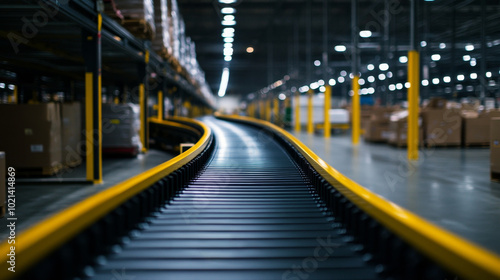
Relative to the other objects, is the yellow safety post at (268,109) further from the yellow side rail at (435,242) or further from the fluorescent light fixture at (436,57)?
the yellow side rail at (435,242)

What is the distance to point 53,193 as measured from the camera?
18.1 ft

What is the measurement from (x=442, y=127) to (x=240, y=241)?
10.9 metres

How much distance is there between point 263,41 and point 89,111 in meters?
19.1

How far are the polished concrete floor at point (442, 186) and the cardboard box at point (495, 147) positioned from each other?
0.63ft

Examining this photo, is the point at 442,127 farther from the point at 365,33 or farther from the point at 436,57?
the point at 365,33

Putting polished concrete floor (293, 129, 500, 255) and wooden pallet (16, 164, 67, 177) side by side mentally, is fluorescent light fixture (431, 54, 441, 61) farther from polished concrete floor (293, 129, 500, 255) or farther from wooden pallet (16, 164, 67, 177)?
wooden pallet (16, 164, 67, 177)

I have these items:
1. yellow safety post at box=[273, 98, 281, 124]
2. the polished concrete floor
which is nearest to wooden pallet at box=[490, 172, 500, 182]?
the polished concrete floor

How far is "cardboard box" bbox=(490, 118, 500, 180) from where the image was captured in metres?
6.09

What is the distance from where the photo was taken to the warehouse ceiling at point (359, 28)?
55.4ft

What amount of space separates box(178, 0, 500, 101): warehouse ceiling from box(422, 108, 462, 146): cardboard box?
11.0 feet

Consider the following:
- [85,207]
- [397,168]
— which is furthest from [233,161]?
[85,207]

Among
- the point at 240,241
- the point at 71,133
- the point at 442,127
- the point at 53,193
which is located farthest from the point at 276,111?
the point at 240,241

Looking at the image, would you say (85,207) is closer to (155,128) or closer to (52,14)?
(52,14)

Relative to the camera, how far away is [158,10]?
9.33 meters
